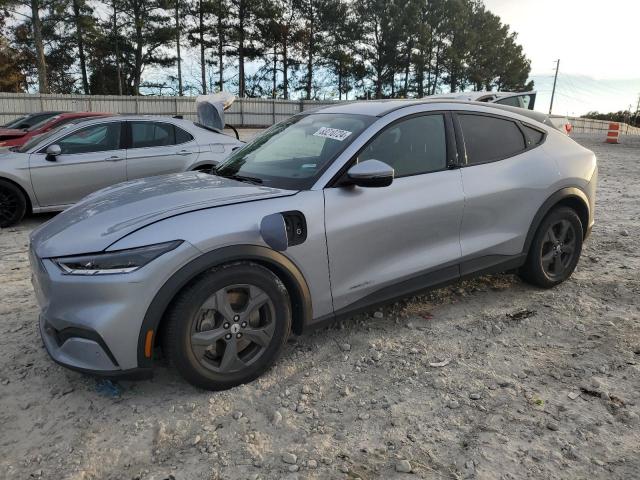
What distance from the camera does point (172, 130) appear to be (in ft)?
25.7

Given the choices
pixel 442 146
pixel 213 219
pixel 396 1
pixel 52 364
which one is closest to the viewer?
pixel 213 219

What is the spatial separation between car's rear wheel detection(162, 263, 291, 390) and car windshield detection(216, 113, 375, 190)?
0.71 meters

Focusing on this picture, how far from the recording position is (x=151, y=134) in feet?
25.1

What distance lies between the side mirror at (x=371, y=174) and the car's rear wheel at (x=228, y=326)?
0.77 metres

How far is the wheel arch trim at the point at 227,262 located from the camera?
2678 mm

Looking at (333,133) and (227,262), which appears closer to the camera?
(227,262)

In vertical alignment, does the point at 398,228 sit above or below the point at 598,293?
above

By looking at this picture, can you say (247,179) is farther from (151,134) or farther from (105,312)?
(151,134)

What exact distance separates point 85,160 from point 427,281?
17.8 ft

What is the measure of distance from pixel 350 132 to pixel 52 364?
2421mm

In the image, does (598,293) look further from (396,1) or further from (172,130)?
(396,1)

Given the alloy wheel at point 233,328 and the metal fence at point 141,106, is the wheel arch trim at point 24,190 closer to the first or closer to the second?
the alloy wheel at point 233,328

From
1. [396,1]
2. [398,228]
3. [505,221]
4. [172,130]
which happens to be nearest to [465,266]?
[505,221]

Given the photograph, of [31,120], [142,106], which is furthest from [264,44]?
[31,120]
